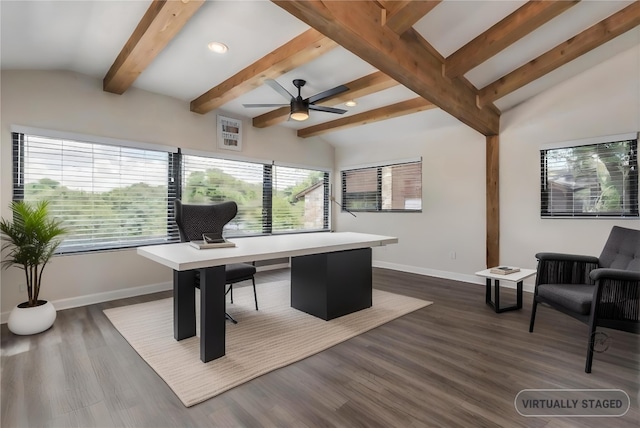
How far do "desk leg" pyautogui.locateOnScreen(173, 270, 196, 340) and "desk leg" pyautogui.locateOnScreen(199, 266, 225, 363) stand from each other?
17.4 inches

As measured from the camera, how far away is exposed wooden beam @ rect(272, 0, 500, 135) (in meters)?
1.80

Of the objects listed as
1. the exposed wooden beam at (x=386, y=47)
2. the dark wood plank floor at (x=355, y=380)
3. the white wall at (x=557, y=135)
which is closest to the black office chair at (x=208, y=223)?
the dark wood plank floor at (x=355, y=380)

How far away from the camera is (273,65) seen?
2883 mm

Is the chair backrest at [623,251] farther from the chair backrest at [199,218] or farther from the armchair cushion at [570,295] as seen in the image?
the chair backrest at [199,218]

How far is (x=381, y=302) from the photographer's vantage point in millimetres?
3426

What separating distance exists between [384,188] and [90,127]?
425cm

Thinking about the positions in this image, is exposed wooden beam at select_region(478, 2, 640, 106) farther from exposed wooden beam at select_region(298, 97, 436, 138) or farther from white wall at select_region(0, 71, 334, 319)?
white wall at select_region(0, 71, 334, 319)

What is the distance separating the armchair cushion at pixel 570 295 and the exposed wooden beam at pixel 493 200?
154 cm

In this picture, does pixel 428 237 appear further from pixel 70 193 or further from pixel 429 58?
pixel 70 193

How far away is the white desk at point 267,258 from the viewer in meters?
2.07

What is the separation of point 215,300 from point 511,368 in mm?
2034

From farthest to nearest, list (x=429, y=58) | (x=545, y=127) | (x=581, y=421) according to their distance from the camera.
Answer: (x=545, y=127) → (x=429, y=58) → (x=581, y=421)

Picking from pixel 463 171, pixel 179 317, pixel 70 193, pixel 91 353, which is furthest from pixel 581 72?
pixel 70 193

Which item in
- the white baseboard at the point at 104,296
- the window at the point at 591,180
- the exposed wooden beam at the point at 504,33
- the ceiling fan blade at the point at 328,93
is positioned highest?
the exposed wooden beam at the point at 504,33
